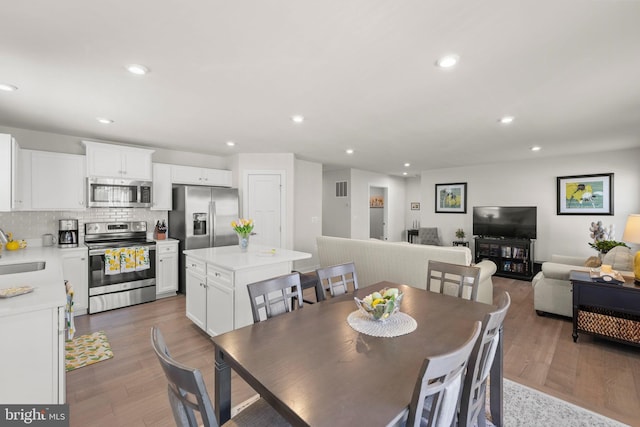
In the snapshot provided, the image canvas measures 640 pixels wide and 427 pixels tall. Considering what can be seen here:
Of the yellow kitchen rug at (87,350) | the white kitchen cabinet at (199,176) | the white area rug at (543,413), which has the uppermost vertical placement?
the white kitchen cabinet at (199,176)

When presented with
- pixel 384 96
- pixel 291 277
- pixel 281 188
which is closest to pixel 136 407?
pixel 291 277

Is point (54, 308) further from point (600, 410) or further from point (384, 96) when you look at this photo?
point (600, 410)

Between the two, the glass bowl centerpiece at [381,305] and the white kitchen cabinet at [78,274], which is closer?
the glass bowl centerpiece at [381,305]

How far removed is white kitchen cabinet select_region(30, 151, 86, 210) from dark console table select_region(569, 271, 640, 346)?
622 centimetres

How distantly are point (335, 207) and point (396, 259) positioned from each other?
4.56 metres

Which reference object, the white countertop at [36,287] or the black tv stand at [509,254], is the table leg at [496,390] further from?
the black tv stand at [509,254]

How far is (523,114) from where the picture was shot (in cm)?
320

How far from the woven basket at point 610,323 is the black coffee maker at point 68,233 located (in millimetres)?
6237

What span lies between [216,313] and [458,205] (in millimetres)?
6449

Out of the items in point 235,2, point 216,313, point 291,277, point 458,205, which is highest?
point 235,2

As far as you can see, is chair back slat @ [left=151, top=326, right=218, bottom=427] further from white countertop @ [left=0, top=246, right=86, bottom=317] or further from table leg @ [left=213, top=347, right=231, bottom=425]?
white countertop @ [left=0, top=246, right=86, bottom=317]

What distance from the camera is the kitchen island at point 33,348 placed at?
59.9 inches

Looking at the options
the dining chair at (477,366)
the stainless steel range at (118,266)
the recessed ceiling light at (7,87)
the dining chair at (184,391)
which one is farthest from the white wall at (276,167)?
the dining chair at (184,391)

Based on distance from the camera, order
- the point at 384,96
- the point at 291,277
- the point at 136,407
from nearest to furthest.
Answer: the point at 291,277, the point at 136,407, the point at 384,96
